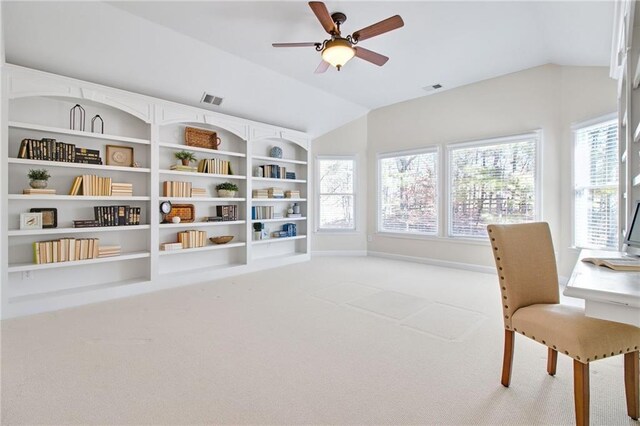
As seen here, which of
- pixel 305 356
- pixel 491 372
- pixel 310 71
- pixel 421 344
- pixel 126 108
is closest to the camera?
pixel 491 372

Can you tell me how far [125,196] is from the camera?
12.9ft

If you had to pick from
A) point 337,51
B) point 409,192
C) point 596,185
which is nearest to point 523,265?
point 337,51

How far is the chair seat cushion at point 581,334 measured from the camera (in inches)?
59.2

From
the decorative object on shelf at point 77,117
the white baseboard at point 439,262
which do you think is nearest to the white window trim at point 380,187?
the white baseboard at point 439,262

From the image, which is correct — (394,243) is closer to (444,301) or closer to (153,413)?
(444,301)

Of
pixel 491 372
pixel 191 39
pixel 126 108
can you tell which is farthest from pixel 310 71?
pixel 491 372

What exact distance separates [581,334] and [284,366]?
1756 mm

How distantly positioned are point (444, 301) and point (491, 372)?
5.07 feet

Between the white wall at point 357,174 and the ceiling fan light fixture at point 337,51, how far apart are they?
340 cm

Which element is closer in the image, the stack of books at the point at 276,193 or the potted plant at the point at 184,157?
the potted plant at the point at 184,157

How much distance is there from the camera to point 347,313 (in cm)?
325

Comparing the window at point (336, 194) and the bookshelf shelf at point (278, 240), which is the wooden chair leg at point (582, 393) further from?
the window at point (336, 194)

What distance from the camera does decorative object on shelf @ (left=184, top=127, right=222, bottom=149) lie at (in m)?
4.69

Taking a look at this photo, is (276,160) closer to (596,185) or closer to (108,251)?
(108,251)
